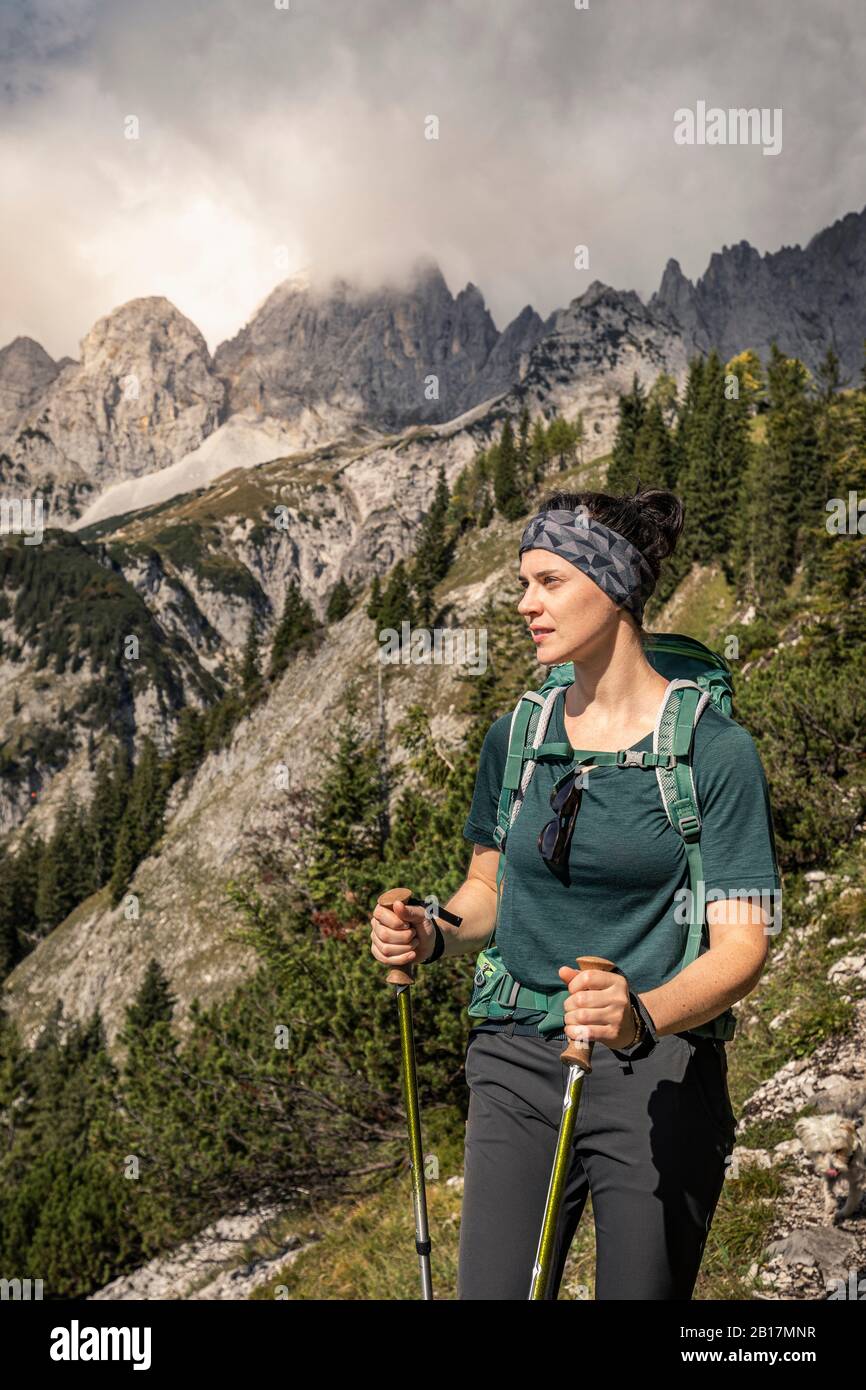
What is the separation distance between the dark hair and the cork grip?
146 cm

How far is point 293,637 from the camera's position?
3986 inches

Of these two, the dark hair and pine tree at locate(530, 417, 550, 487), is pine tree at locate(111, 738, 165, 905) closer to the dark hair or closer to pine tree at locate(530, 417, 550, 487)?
pine tree at locate(530, 417, 550, 487)

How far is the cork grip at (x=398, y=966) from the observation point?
320 centimetres

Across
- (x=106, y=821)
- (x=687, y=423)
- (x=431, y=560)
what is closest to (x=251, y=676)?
(x=431, y=560)

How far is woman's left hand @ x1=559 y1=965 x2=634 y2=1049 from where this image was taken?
7.76ft

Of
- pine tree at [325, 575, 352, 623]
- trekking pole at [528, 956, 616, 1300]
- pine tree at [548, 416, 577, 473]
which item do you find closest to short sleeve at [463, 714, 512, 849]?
trekking pole at [528, 956, 616, 1300]

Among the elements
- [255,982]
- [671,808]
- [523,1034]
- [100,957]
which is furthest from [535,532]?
[100,957]

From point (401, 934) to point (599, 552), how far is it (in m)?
1.54

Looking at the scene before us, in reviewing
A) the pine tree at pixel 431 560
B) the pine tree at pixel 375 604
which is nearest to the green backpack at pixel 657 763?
Answer: the pine tree at pixel 431 560

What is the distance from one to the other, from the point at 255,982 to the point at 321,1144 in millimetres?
11485

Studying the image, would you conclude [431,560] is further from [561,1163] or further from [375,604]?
[561,1163]

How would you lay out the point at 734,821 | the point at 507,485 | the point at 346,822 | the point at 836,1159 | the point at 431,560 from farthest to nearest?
the point at 507,485 → the point at 431,560 → the point at 346,822 → the point at 836,1159 → the point at 734,821
